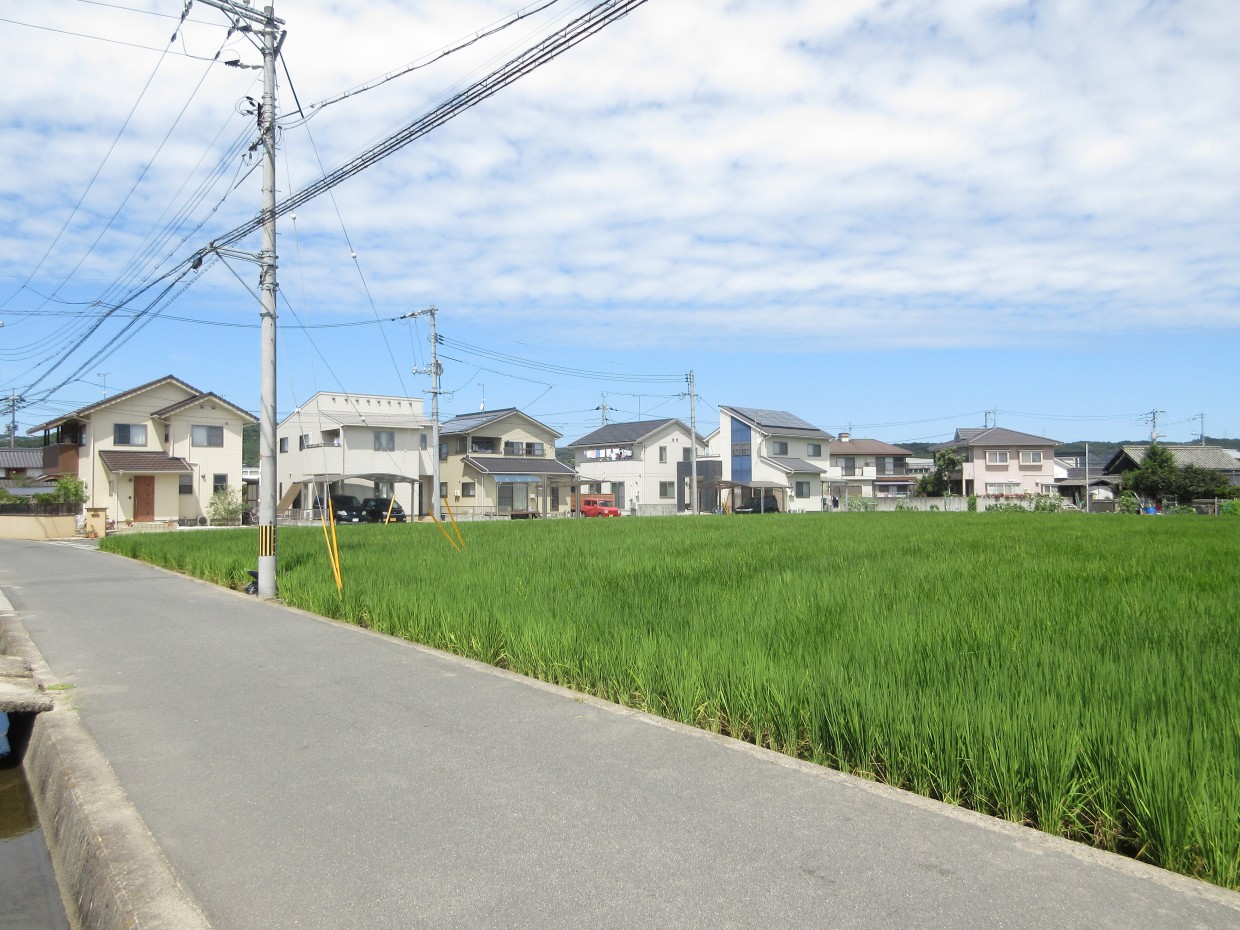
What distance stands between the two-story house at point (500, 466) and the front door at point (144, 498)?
13.5 metres

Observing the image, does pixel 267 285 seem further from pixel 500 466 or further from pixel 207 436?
pixel 500 466

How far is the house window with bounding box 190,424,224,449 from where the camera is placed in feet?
115

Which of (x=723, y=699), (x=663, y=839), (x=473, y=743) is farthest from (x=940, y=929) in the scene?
(x=473, y=743)

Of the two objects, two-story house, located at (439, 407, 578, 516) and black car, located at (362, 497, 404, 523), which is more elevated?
two-story house, located at (439, 407, 578, 516)

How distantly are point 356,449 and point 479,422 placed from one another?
25.9 feet

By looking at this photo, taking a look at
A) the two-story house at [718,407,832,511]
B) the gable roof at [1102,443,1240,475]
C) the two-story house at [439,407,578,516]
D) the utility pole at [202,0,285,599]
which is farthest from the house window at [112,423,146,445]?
the gable roof at [1102,443,1240,475]

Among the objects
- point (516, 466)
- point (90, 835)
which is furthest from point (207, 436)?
point (90, 835)

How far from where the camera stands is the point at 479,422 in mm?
45875

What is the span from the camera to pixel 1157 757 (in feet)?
10.1

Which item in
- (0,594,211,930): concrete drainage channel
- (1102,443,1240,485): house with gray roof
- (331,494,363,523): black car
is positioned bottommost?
(0,594,211,930): concrete drainage channel

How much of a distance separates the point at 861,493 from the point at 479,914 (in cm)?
6735

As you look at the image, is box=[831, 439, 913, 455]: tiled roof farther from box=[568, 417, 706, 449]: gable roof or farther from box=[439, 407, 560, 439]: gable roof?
box=[439, 407, 560, 439]: gable roof

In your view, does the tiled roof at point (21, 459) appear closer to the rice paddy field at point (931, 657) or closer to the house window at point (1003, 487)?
the rice paddy field at point (931, 657)

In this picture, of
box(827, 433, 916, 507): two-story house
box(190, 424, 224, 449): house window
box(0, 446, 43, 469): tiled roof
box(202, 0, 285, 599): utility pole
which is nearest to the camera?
box(202, 0, 285, 599): utility pole
